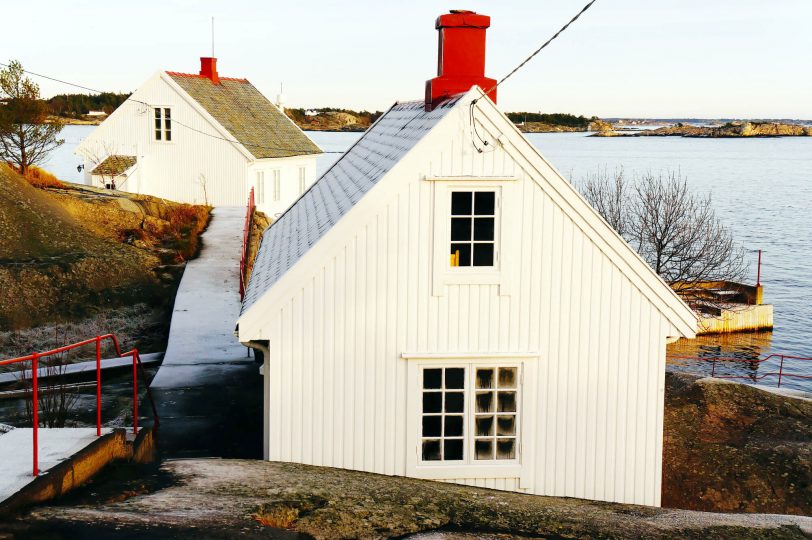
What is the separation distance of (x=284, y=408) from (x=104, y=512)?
10.0 feet

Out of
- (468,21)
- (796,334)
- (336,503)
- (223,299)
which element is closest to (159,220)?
(223,299)

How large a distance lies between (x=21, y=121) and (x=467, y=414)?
94.5 ft

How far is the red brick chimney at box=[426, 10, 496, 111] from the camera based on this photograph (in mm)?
12719

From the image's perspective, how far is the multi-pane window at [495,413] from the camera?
1158 centimetres

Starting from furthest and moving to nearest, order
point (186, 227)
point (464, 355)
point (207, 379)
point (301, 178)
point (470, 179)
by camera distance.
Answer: point (301, 178) < point (186, 227) < point (207, 379) < point (464, 355) < point (470, 179)

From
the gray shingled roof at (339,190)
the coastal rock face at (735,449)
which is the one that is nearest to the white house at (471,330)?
the gray shingled roof at (339,190)

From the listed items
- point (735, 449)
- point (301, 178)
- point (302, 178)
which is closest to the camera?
point (735, 449)

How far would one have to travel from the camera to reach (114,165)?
3969 centimetres

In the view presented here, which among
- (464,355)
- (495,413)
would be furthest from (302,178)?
(495,413)

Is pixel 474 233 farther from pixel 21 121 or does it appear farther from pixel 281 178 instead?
pixel 281 178

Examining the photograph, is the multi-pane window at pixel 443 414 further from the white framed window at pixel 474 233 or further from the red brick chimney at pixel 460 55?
the red brick chimney at pixel 460 55

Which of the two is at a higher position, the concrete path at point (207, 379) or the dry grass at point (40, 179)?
the dry grass at point (40, 179)

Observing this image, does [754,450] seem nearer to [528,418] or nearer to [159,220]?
[528,418]

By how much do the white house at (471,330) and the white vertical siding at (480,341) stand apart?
0.7 inches
